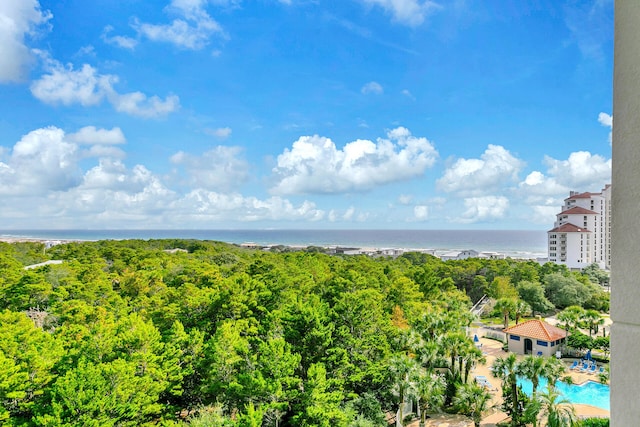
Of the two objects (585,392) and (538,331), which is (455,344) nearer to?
(585,392)

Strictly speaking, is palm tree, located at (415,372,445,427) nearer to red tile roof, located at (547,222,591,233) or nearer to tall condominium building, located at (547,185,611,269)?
tall condominium building, located at (547,185,611,269)

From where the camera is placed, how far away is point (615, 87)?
102 centimetres

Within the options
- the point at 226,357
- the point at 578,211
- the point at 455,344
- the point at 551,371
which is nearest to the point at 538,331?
the point at 455,344

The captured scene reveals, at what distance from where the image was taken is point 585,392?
52.2ft

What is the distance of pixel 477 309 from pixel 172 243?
41372 millimetres

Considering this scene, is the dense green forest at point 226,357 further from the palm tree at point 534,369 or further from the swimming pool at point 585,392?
the swimming pool at point 585,392

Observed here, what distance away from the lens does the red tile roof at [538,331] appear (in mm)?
20188

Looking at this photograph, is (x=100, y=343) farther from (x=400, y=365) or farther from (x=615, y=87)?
(x=615, y=87)

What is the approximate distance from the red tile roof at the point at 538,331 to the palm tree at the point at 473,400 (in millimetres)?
8808

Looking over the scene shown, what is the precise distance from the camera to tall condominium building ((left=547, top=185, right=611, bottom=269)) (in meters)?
48.5

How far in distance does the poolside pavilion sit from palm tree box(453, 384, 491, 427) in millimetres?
8745

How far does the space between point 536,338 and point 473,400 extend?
9.79m

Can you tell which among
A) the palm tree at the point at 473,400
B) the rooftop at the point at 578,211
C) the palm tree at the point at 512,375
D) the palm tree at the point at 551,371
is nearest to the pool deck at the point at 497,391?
the palm tree at the point at 473,400

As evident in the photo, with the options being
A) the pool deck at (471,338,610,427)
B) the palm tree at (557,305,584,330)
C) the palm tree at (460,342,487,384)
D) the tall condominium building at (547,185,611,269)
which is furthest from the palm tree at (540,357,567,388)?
the tall condominium building at (547,185,611,269)
